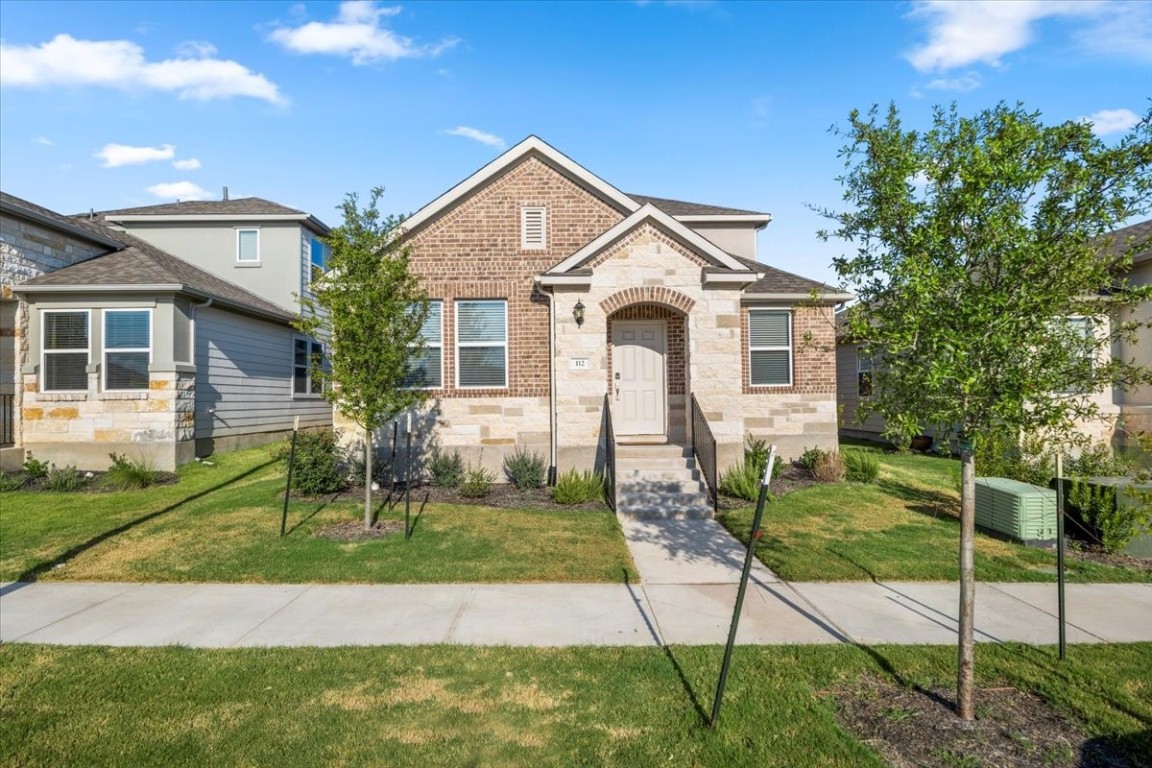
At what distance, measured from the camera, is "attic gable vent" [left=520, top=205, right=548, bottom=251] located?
12.8 metres

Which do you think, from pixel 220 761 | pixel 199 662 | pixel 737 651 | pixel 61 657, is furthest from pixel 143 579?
pixel 737 651

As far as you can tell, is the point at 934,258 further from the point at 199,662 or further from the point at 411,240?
the point at 411,240

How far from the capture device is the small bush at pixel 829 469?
40.0ft

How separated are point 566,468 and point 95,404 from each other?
10540mm

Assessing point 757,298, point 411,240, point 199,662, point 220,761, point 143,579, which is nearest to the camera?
point 220,761

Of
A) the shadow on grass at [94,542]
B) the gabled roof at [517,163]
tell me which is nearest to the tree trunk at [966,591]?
the shadow on grass at [94,542]

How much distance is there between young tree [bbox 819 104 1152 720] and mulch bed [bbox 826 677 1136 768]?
19 centimetres

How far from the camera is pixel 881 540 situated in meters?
8.12

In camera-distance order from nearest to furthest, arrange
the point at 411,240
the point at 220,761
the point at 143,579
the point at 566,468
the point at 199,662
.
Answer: the point at 220,761 → the point at 199,662 → the point at 143,579 → the point at 566,468 → the point at 411,240

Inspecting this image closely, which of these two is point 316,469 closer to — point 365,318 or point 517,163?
point 365,318

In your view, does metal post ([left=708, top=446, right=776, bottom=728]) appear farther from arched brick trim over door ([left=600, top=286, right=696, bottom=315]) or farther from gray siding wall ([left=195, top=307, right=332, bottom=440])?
gray siding wall ([left=195, top=307, right=332, bottom=440])

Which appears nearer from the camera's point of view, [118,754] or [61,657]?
[118,754]

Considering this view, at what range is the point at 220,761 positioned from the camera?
11.2 feet

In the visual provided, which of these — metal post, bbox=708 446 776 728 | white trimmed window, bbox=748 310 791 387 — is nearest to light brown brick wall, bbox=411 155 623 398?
white trimmed window, bbox=748 310 791 387
